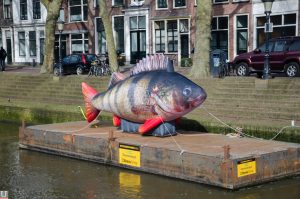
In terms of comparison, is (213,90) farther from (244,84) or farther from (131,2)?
(131,2)

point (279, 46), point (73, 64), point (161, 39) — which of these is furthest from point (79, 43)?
point (279, 46)

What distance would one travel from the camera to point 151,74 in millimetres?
13836

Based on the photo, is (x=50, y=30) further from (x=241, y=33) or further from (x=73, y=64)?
(x=241, y=33)

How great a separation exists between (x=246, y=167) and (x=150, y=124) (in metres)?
3.25

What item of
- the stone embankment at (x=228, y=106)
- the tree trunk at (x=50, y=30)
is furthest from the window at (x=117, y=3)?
the stone embankment at (x=228, y=106)

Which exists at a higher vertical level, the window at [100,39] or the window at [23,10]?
the window at [23,10]

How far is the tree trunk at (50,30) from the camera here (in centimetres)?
3033

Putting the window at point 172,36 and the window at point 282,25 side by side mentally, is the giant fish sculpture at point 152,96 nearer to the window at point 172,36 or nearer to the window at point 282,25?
the window at point 282,25

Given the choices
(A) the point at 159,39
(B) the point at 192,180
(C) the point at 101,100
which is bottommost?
(B) the point at 192,180

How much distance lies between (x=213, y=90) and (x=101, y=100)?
6.61 metres

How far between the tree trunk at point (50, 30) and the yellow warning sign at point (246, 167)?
839 inches

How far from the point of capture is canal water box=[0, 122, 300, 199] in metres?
11.2

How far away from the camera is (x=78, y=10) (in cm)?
4391

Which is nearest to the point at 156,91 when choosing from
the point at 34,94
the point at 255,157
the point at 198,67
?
the point at 255,157
